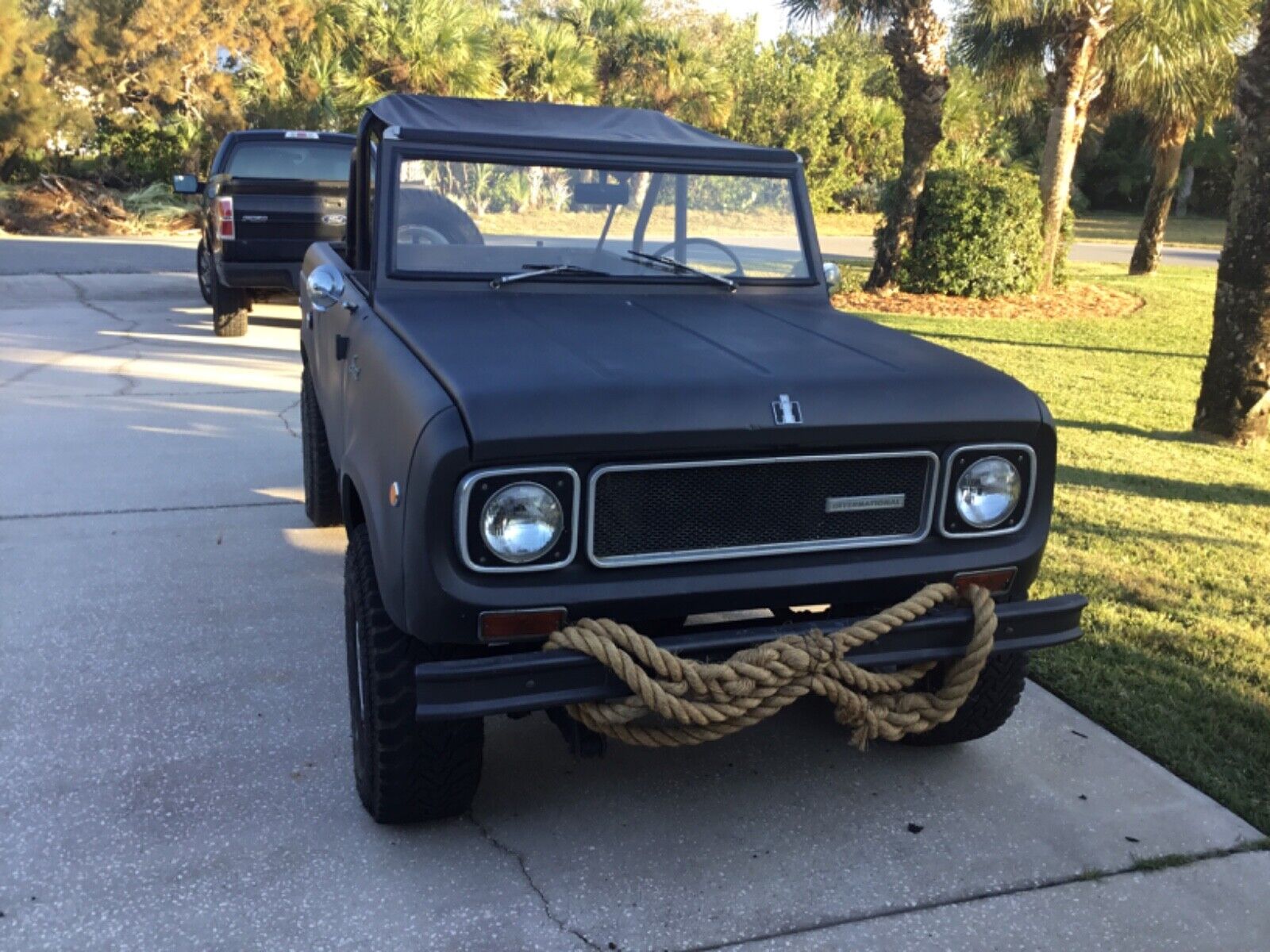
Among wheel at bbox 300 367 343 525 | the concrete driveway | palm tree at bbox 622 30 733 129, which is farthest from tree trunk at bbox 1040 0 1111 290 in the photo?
palm tree at bbox 622 30 733 129

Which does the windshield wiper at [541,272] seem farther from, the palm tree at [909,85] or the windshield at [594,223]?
the palm tree at [909,85]

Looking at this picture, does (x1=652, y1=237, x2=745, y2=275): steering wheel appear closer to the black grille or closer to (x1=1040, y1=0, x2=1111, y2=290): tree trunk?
the black grille

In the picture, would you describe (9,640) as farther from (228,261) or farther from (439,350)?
(228,261)

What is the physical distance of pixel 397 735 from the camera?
120 inches

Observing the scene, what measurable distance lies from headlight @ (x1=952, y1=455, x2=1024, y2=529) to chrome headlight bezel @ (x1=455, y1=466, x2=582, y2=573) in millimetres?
1061

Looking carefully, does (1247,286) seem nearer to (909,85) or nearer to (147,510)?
(147,510)

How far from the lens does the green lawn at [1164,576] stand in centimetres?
393

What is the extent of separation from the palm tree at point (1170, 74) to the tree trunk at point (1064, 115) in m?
0.83

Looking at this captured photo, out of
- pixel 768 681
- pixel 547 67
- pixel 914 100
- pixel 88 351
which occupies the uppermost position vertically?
pixel 547 67

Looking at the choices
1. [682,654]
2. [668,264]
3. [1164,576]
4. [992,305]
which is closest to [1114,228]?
[992,305]

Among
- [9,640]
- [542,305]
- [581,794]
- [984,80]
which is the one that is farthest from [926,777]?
[984,80]

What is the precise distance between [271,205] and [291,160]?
3.16 feet

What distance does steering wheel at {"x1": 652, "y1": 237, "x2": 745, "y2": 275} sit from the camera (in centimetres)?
435

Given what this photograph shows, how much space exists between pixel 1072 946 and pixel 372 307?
8.74ft
